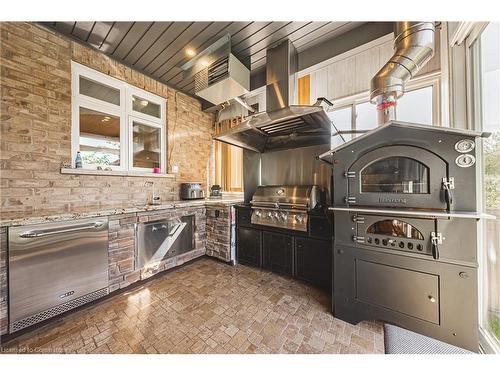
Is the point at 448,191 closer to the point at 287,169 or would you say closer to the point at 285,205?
the point at 285,205

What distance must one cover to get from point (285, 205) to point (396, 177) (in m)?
1.18

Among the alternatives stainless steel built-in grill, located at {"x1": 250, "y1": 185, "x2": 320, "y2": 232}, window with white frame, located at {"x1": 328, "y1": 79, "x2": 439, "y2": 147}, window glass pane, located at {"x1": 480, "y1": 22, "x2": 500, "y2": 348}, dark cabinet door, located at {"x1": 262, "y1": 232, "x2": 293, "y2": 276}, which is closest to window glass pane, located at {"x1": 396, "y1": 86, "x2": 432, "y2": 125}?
window with white frame, located at {"x1": 328, "y1": 79, "x2": 439, "y2": 147}

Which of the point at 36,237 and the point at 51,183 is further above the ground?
the point at 51,183

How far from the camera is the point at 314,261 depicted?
2100mm

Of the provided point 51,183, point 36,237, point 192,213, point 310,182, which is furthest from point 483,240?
point 51,183

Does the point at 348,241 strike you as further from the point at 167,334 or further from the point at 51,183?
the point at 51,183

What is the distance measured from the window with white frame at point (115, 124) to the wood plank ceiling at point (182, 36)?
0.37 metres

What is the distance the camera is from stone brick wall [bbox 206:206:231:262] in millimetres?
2723

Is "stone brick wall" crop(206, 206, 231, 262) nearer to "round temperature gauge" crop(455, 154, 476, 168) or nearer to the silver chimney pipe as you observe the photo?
the silver chimney pipe

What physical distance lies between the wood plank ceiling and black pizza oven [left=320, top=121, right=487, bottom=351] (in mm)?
1508

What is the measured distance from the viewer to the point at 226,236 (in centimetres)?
273

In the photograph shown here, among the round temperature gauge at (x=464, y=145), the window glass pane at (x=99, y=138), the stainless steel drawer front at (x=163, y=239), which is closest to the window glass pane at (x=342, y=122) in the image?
the round temperature gauge at (x=464, y=145)

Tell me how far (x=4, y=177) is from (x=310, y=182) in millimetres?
3251
